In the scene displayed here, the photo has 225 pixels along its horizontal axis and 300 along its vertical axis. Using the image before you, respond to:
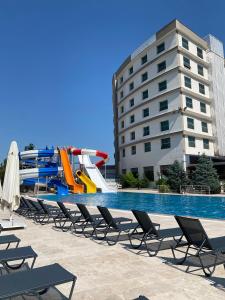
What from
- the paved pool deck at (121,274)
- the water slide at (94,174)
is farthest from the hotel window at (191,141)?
the paved pool deck at (121,274)

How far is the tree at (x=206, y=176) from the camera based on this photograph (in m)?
27.8

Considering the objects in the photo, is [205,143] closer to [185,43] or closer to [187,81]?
[187,81]

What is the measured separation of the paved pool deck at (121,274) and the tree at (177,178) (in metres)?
23.5

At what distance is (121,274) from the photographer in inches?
187

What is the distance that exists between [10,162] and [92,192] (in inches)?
1007

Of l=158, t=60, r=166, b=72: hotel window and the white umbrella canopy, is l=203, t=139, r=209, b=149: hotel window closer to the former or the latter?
l=158, t=60, r=166, b=72: hotel window

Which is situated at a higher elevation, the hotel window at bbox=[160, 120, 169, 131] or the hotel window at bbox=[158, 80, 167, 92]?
the hotel window at bbox=[158, 80, 167, 92]

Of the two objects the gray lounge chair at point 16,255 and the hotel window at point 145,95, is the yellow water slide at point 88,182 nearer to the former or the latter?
the hotel window at point 145,95

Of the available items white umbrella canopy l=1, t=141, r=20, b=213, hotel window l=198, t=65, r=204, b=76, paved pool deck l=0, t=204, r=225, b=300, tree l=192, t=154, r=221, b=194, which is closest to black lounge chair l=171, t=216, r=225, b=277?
paved pool deck l=0, t=204, r=225, b=300

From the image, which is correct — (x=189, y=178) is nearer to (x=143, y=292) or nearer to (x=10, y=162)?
(x=10, y=162)

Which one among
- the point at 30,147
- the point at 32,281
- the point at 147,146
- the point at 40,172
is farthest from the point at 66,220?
the point at 30,147

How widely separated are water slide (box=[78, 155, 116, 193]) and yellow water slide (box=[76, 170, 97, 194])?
2.01 ft

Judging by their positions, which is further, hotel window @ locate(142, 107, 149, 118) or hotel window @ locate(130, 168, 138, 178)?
hotel window @ locate(130, 168, 138, 178)

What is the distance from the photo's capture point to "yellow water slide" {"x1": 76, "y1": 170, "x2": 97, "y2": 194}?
34.6m
